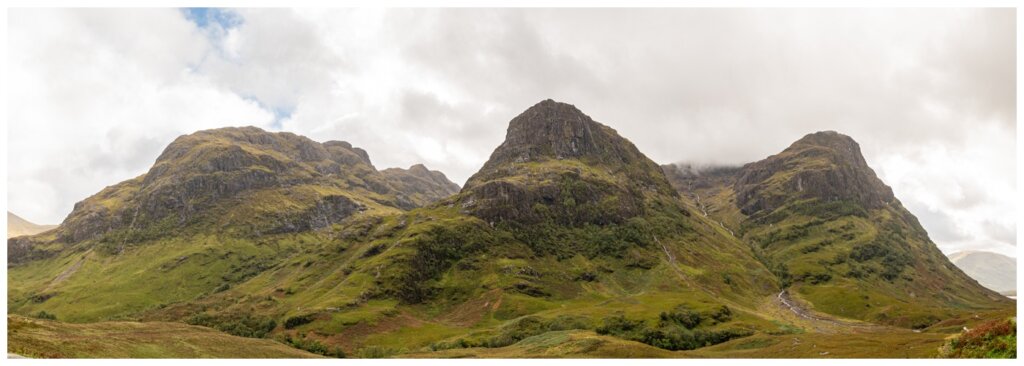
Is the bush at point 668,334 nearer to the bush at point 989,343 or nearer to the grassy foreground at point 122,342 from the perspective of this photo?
the grassy foreground at point 122,342

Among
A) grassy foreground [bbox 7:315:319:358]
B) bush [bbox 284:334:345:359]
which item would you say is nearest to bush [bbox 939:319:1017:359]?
grassy foreground [bbox 7:315:319:358]

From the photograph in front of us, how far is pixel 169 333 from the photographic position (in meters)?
99.8

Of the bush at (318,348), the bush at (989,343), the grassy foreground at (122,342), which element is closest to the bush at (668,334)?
the bush at (318,348)

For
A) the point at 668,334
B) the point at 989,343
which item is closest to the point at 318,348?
the point at 668,334

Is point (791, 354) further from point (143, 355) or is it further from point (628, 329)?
point (143, 355)

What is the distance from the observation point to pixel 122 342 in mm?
83188

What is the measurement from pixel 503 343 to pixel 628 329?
47.5m

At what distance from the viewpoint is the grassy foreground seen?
67.4m

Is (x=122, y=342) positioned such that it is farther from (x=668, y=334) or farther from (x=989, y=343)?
(x=668, y=334)

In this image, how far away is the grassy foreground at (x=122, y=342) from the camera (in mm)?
67438

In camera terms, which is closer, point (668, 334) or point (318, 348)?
point (668, 334)

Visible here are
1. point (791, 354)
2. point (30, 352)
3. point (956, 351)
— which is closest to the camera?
point (956, 351)

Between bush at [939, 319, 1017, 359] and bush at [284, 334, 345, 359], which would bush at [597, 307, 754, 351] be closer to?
bush at [284, 334, 345, 359]
